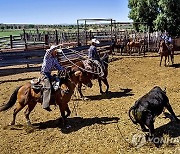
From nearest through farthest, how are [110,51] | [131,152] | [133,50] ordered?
[131,152]
[110,51]
[133,50]

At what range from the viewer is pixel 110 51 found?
23.4m

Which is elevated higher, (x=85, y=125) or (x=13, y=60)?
(x=13, y=60)

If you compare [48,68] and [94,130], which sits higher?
[48,68]

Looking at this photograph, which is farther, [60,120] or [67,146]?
[60,120]

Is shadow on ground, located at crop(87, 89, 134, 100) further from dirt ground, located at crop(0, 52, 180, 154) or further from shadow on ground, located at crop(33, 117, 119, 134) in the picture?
shadow on ground, located at crop(33, 117, 119, 134)

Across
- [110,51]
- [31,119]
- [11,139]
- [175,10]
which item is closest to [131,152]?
[11,139]

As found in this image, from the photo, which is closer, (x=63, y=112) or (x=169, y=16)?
(x=63, y=112)

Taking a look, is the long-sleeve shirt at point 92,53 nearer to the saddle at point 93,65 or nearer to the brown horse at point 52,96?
the saddle at point 93,65

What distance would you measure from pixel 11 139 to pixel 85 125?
200 centimetres

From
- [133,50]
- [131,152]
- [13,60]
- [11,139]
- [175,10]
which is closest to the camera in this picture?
[131,152]

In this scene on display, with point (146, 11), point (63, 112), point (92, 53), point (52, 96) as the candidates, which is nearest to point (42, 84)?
point (52, 96)

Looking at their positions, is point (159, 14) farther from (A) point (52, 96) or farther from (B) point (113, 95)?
(A) point (52, 96)

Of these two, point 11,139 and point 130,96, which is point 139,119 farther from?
point 130,96

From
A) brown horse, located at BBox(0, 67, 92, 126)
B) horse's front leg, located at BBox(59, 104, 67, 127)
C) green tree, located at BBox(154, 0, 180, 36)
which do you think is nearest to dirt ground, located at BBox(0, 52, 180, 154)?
horse's front leg, located at BBox(59, 104, 67, 127)
